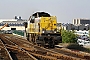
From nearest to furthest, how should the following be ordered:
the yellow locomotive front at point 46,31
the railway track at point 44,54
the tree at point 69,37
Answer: the railway track at point 44,54, the yellow locomotive front at point 46,31, the tree at point 69,37

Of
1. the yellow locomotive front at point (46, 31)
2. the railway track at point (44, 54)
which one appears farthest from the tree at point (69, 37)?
the railway track at point (44, 54)

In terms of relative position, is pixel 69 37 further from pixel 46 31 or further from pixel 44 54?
pixel 44 54

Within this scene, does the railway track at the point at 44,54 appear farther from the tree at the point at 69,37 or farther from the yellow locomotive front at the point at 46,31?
the tree at the point at 69,37

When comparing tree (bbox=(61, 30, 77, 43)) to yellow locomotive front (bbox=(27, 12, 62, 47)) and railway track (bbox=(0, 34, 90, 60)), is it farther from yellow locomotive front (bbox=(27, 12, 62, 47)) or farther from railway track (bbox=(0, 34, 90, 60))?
railway track (bbox=(0, 34, 90, 60))

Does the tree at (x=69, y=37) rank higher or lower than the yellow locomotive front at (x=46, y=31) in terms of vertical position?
lower

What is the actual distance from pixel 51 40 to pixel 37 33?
64.5 inches

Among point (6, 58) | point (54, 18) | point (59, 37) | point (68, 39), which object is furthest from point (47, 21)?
point (68, 39)

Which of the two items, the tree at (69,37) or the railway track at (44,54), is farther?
the tree at (69,37)

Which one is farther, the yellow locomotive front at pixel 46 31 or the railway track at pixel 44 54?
the yellow locomotive front at pixel 46 31

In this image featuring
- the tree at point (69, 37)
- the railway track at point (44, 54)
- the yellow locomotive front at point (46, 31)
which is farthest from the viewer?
the tree at point (69, 37)

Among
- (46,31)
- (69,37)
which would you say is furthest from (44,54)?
(69,37)

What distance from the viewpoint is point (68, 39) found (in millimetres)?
36844

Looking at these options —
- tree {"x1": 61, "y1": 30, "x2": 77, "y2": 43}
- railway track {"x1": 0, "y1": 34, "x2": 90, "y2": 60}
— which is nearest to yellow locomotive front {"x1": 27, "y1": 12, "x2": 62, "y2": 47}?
railway track {"x1": 0, "y1": 34, "x2": 90, "y2": 60}

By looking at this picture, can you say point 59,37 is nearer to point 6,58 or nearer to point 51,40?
point 51,40
